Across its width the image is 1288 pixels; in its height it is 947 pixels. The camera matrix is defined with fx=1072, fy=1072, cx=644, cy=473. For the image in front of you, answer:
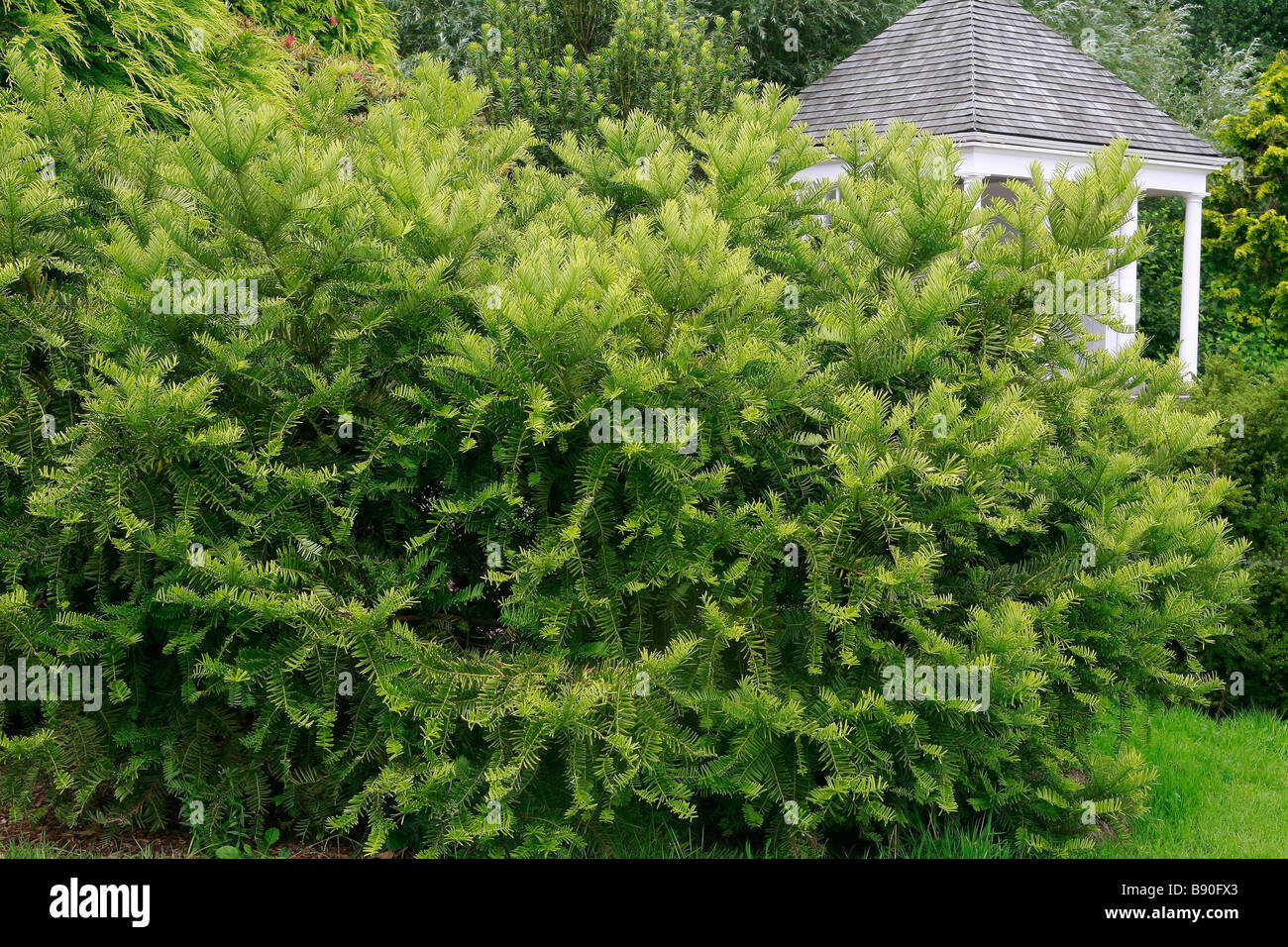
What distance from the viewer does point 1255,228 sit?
16.6 m

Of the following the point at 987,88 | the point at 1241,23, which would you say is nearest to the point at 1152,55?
the point at 987,88

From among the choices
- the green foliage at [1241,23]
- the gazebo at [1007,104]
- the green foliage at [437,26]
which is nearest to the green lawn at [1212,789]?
the gazebo at [1007,104]

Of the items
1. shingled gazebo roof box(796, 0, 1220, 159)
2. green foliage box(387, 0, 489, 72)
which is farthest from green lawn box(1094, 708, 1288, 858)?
green foliage box(387, 0, 489, 72)

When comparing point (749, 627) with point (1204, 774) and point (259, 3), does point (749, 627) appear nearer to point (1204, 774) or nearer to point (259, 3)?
point (1204, 774)

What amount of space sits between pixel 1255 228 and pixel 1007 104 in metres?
6.22

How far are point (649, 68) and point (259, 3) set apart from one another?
12.7ft

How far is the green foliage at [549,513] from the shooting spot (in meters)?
3.09

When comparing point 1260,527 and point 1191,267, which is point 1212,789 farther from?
point 1191,267

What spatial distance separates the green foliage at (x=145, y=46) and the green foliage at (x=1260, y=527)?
562cm

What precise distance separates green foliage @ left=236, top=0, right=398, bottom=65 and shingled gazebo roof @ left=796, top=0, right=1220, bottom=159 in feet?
18.3

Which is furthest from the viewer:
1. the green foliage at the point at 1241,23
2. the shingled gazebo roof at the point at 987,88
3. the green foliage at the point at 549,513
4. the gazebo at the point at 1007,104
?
the green foliage at the point at 1241,23

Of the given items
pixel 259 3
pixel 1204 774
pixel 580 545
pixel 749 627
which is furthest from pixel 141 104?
pixel 1204 774

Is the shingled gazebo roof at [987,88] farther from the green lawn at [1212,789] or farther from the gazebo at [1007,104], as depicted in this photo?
the green lawn at [1212,789]

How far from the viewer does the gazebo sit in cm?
1262
